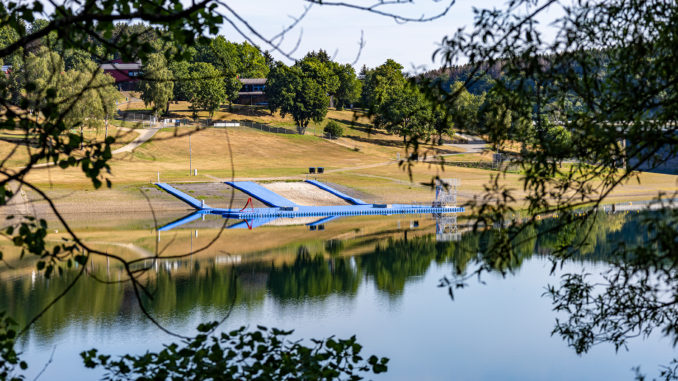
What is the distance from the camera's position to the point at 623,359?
68.4 feet

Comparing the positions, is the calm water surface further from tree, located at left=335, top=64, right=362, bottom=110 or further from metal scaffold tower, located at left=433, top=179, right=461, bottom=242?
tree, located at left=335, top=64, right=362, bottom=110

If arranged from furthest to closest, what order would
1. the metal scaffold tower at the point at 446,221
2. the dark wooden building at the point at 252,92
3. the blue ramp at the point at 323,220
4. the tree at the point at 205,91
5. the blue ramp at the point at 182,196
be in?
the dark wooden building at the point at 252,92 < the tree at the point at 205,91 < the blue ramp at the point at 182,196 < the blue ramp at the point at 323,220 < the metal scaffold tower at the point at 446,221

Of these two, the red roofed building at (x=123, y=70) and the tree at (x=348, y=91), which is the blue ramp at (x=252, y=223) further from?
the tree at (x=348, y=91)

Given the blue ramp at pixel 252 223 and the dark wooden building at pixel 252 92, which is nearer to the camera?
the blue ramp at pixel 252 223

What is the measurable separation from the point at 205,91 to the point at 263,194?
154 ft

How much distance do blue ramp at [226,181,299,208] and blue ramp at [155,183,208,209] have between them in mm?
2761

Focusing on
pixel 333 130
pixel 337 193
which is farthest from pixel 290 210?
pixel 333 130

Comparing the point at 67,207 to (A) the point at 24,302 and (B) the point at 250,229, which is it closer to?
(B) the point at 250,229

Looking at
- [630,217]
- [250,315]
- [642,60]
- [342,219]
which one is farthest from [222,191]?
[642,60]

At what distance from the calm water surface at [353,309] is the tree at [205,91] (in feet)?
209

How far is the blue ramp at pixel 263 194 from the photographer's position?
5388 cm

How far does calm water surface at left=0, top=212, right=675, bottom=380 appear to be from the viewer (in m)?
20.4

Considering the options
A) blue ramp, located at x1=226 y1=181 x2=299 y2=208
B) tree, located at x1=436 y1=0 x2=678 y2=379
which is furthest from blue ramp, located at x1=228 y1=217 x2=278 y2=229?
tree, located at x1=436 y1=0 x2=678 y2=379

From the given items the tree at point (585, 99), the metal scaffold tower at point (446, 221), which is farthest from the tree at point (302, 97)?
the tree at point (585, 99)
